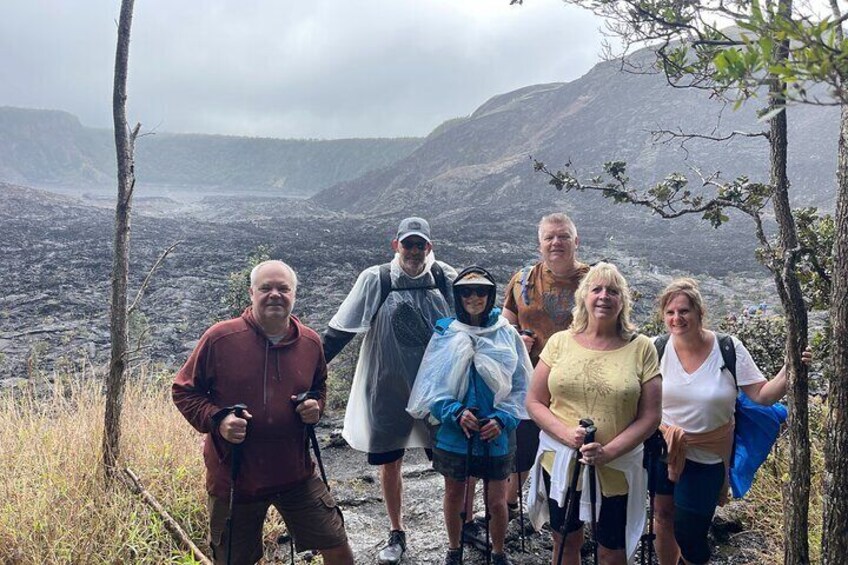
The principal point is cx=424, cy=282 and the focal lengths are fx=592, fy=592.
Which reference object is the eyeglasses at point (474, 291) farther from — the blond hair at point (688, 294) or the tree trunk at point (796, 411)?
the tree trunk at point (796, 411)

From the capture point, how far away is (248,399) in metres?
2.28

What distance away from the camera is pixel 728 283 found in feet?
44.8

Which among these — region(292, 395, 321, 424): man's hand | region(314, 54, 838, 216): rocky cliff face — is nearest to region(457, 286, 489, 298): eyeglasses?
region(292, 395, 321, 424): man's hand

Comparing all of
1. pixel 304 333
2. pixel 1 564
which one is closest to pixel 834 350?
pixel 304 333

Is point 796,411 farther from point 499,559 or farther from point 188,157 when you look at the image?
point 188,157

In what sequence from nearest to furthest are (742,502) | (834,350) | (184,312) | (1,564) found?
(834,350)
(1,564)
(742,502)
(184,312)

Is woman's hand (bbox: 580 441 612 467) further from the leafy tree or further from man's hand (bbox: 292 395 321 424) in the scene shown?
man's hand (bbox: 292 395 321 424)

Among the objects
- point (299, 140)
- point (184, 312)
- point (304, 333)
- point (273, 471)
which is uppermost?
point (299, 140)

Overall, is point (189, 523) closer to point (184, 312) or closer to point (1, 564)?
point (1, 564)

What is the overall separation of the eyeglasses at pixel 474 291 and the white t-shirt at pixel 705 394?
839 millimetres

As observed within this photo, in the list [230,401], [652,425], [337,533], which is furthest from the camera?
[337,533]

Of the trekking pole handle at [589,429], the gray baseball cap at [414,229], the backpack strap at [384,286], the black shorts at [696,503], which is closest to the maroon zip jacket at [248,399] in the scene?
the backpack strap at [384,286]

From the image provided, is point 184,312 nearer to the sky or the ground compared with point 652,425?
nearer to the ground

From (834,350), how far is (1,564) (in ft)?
11.1
